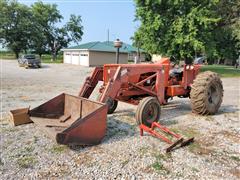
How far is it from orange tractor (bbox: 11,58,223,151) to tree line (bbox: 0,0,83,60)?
44119mm

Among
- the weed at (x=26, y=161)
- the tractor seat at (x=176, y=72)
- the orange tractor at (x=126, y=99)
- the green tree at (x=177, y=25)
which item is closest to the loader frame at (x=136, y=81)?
the orange tractor at (x=126, y=99)

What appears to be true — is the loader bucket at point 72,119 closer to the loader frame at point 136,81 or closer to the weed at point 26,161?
the weed at point 26,161

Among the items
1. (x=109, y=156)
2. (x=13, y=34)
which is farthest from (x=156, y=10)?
(x=13, y=34)

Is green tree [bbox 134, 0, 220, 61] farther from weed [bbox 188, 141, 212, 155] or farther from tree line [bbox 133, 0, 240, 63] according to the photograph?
weed [bbox 188, 141, 212, 155]

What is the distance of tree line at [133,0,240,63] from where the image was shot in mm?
18219

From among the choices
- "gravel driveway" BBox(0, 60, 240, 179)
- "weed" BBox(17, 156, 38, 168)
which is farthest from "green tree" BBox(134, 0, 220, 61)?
"weed" BBox(17, 156, 38, 168)

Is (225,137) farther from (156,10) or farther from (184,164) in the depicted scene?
(156,10)

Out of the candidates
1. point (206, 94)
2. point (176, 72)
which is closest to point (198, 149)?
point (206, 94)

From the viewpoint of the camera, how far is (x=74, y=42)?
183 ft

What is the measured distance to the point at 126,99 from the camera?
577cm

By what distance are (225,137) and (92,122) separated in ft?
8.77

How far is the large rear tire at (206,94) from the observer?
6094 mm

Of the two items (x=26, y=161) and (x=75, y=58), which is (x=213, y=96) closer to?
(x=26, y=161)

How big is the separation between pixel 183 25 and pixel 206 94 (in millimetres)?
13408
